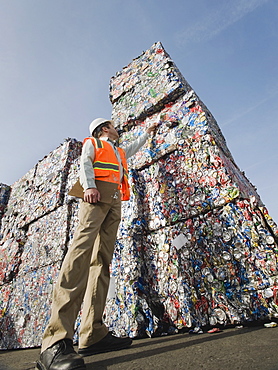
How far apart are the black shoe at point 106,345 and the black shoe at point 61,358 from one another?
29cm

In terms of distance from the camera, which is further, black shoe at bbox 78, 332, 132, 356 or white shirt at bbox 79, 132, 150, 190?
white shirt at bbox 79, 132, 150, 190

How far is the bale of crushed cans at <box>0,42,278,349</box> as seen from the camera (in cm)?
148

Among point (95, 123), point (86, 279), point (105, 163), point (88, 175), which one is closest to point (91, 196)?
point (88, 175)

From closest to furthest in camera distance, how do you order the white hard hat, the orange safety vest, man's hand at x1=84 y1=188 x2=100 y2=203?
man's hand at x1=84 y1=188 x2=100 y2=203 < the orange safety vest < the white hard hat

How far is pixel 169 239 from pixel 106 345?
791mm

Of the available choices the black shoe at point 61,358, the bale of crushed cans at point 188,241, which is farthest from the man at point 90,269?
the bale of crushed cans at point 188,241

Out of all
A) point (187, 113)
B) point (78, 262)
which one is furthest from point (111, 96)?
point (78, 262)

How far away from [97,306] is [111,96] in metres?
2.58

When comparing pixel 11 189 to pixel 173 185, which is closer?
pixel 173 185

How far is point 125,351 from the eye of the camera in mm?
1251

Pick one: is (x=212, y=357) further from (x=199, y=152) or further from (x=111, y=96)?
(x=111, y=96)

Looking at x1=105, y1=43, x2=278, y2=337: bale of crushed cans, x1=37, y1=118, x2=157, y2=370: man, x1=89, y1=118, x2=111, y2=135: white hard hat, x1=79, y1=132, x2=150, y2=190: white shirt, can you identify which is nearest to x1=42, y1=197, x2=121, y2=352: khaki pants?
x1=37, y1=118, x2=157, y2=370: man

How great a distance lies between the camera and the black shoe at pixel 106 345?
1290 mm

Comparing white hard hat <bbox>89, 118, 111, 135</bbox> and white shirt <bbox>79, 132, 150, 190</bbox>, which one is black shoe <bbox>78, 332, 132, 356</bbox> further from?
white hard hat <bbox>89, 118, 111, 135</bbox>
